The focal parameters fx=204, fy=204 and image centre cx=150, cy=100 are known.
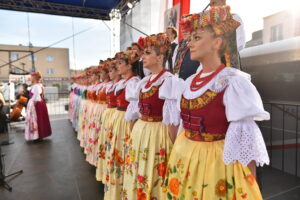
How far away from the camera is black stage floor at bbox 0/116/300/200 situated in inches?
92.7

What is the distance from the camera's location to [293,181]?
8.27 feet

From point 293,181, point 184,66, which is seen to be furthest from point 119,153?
point 293,181

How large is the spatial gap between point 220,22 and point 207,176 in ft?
2.27

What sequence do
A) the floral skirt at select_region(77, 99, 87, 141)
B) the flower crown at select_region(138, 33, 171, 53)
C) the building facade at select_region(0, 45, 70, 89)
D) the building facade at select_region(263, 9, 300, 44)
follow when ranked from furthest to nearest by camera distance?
the building facade at select_region(0, 45, 70, 89) → the floral skirt at select_region(77, 99, 87, 141) → the building facade at select_region(263, 9, 300, 44) → the flower crown at select_region(138, 33, 171, 53)

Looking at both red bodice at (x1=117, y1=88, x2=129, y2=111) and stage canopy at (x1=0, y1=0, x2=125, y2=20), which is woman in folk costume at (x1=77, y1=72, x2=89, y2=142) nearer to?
red bodice at (x1=117, y1=88, x2=129, y2=111)

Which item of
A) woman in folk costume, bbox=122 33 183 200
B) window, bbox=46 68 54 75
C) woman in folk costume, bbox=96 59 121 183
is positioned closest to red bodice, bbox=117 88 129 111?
woman in folk costume, bbox=96 59 121 183

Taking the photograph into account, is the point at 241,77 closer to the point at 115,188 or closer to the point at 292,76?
the point at 115,188

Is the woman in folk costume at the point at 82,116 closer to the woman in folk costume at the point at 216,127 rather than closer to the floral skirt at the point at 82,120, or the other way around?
the floral skirt at the point at 82,120

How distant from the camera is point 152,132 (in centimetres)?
139

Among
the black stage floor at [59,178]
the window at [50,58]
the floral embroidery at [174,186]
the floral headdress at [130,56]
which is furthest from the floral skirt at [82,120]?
the window at [50,58]

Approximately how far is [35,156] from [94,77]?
1.87 meters

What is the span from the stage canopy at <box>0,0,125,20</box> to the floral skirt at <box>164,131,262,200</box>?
5841 mm

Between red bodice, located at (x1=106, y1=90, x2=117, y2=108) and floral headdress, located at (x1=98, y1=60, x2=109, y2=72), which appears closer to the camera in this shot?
red bodice, located at (x1=106, y1=90, x2=117, y2=108)

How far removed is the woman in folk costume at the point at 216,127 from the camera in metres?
0.83
